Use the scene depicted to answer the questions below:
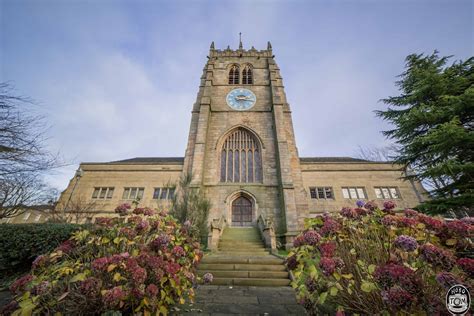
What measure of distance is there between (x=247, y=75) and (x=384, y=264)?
1984 cm

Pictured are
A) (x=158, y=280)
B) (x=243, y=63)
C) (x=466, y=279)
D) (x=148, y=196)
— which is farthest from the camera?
(x=243, y=63)

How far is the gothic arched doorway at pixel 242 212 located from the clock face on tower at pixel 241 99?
8235 mm

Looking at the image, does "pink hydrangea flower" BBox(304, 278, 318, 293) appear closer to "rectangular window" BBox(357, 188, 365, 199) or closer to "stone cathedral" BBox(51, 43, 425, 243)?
"stone cathedral" BBox(51, 43, 425, 243)

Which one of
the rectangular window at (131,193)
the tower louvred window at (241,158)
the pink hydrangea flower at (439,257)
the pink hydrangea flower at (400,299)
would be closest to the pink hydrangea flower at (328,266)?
the pink hydrangea flower at (400,299)

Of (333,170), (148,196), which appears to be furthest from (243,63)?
(148,196)

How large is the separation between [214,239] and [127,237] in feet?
20.5

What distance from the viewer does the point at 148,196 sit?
16750mm

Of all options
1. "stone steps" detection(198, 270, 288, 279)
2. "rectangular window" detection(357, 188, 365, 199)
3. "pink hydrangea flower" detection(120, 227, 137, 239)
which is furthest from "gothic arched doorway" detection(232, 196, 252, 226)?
"rectangular window" detection(357, 188, 365, 199)

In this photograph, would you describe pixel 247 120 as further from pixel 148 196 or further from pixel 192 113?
pixel 148 196

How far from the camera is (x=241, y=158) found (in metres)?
14.7

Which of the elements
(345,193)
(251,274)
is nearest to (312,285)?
(251,274)

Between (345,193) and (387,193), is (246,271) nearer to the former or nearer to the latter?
(345,193)

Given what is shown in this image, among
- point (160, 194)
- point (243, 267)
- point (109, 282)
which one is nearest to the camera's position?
point (109, 282)

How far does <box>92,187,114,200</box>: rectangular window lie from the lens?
1677cm
